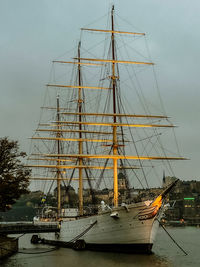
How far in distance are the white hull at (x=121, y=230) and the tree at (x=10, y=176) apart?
777cm

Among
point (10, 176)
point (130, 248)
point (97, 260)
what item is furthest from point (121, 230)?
point (10, 176)

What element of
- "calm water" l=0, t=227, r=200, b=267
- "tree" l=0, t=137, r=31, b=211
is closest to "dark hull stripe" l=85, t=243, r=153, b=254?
"calm water" l=0, t=227, r=200, b=267

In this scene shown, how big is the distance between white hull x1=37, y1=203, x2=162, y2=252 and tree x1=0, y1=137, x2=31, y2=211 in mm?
7774

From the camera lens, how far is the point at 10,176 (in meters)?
33.1

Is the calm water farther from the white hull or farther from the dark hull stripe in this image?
the white hull

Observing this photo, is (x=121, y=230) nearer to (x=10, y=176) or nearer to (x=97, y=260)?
(x=97, y=260)

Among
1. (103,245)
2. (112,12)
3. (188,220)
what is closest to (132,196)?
(103,245)

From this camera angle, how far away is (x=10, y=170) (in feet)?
115

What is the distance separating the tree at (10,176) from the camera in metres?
33.0

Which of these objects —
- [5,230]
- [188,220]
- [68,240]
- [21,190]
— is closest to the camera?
[21,190]

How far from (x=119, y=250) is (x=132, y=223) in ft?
10.5

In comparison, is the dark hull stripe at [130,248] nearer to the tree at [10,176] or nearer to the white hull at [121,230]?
the white hull at [121,230]

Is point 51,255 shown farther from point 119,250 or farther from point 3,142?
point 3,142

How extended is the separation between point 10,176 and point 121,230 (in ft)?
35.6
